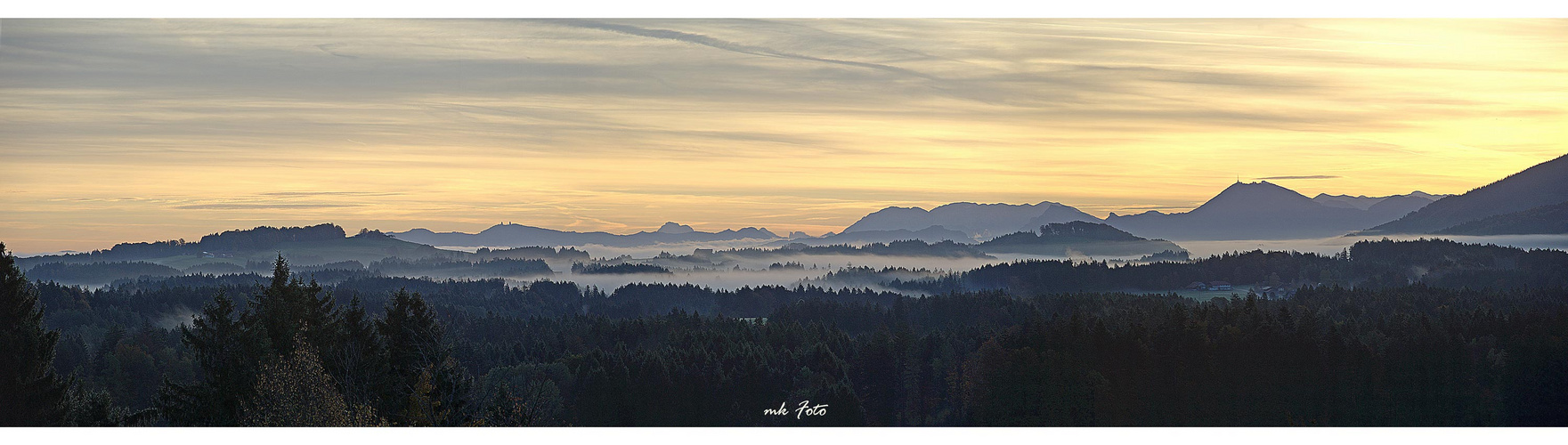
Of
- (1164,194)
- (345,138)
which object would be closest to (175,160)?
(345,138)

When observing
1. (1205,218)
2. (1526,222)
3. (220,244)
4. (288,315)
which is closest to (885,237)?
(1205,218)

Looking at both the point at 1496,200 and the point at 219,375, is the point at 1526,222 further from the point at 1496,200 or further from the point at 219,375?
the point at 219,375

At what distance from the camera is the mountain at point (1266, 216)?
4441 cm

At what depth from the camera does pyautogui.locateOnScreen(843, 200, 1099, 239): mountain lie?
1681 inches

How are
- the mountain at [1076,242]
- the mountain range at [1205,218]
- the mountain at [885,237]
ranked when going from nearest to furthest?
the mountain range at [1205,218]
the mountain at [885,237]
the mountain at [1076,242]

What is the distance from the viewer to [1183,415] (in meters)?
40.4

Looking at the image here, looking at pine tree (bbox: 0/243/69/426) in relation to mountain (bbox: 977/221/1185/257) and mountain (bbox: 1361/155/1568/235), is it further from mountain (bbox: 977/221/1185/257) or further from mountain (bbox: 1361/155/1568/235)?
mountain (bbox: 1361/155/1568/235)

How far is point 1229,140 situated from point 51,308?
75258mm

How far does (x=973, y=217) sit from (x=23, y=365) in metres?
33.9

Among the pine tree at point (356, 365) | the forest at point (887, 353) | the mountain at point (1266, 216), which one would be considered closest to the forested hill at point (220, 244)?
the forest at point (887, 353)

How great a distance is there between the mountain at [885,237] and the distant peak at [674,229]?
19.5ft

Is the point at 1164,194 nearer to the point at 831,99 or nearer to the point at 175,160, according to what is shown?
the point at 831,99

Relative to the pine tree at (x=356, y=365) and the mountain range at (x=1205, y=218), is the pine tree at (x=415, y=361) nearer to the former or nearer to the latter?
the pine tree at (x=356, y=365)

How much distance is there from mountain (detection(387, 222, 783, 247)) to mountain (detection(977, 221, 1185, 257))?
12345mm
